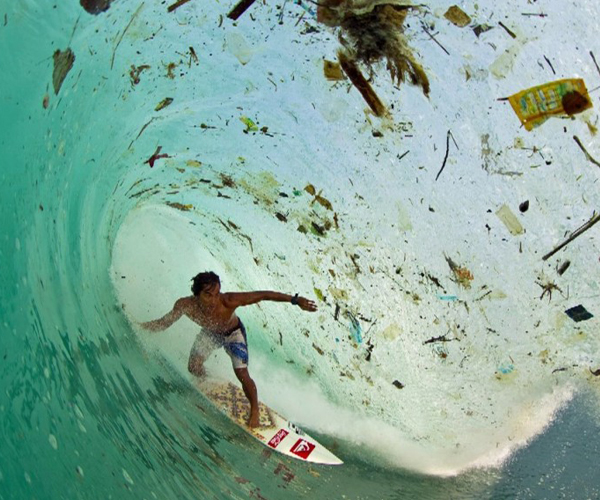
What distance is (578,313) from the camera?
160 centimetres

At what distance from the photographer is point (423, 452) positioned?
1.85 metres

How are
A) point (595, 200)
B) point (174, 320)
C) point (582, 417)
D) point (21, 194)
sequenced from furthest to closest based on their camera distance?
1. point (174, 320)
2. point (582, 417)
3. point (595, 200)
4. point (21, 194)

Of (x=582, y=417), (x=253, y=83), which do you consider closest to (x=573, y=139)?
(x=582, y=417)

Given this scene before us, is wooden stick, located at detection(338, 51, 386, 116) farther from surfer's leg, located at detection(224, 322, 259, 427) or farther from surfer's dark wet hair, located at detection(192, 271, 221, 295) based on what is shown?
surfer's leg, located at detection(224, 322, 259, 427)

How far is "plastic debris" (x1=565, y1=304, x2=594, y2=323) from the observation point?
1593 mm

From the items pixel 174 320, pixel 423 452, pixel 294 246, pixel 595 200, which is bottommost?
pixel 174 320

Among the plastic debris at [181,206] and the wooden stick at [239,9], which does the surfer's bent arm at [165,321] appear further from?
the wooden stick at [239,9]

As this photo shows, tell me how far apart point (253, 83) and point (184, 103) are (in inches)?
8.7

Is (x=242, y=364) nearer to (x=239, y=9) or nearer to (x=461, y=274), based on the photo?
(x=461, y=274)

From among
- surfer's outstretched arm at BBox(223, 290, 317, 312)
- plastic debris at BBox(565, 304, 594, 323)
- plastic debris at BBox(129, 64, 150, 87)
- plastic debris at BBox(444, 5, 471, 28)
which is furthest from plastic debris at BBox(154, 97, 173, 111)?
plastic debris at BBox(565, 304, 594, 323)

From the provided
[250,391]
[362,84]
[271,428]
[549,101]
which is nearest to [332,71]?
[362,84]

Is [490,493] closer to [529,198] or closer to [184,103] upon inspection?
[529,198]

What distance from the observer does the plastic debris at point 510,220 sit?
1.58 metres

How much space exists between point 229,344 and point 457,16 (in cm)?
116
